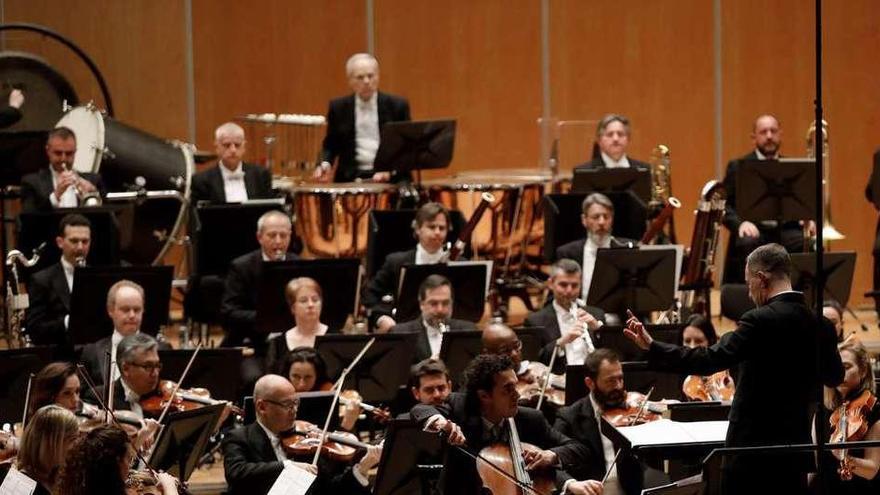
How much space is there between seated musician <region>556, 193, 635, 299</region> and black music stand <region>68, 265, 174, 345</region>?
2.04 meters

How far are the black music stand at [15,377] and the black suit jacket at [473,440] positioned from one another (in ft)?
5.82

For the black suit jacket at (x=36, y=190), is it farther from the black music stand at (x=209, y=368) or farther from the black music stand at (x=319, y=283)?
the black music stand at (x=209, y=368)

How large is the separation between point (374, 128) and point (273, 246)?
1.57 meters

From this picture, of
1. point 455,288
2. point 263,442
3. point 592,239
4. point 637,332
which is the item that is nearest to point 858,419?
point 637,332

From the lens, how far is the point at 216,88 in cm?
1038

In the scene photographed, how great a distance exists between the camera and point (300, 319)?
7020mm

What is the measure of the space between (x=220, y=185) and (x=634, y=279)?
2.35m

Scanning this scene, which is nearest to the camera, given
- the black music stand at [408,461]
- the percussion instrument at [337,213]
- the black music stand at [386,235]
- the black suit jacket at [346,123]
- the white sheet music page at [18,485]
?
the white sheet music page at [18,485]

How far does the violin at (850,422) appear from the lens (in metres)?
5.53

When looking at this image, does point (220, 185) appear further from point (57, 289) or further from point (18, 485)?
point (18, 485)

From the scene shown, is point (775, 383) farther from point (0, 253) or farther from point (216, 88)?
point (216, 88)

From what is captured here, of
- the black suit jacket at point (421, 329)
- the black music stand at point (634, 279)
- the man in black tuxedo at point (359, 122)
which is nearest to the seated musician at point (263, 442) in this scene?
the black suit jacket at point (421, 329)

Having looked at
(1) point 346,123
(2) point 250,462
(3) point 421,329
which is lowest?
(2) point 250,462

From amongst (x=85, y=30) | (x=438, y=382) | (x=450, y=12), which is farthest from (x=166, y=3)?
(x=438, y=382)
